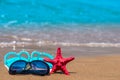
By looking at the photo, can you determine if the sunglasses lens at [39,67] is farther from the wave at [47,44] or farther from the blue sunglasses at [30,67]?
the wave at [47,44]

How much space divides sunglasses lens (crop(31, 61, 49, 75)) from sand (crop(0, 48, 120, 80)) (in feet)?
0.18

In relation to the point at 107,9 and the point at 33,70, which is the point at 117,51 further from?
the point at 107,9

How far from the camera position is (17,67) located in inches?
188

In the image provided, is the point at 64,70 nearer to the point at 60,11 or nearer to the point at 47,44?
the point at 47,44

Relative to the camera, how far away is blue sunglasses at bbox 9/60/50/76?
4727mm

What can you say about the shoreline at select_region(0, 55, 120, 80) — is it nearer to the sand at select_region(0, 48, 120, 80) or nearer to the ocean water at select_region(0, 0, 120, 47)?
the sand at select_region(0, 48, 120, 80)

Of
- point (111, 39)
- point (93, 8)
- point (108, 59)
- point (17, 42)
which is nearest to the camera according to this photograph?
point (108, 59)

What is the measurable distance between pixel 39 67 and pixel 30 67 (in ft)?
0.34

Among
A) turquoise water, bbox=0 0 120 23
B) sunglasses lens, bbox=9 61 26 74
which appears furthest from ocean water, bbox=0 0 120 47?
sunglasses lens, bbox=9 61 26 74

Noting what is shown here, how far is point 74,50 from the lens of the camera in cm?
722

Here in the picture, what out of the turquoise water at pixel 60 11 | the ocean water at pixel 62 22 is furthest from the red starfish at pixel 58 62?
the turquoise water at pixel 60 11

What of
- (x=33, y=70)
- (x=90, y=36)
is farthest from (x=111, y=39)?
(x=33, y=70)

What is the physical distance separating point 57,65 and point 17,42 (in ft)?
10.0

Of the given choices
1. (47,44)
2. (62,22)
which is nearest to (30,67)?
(47,44)
